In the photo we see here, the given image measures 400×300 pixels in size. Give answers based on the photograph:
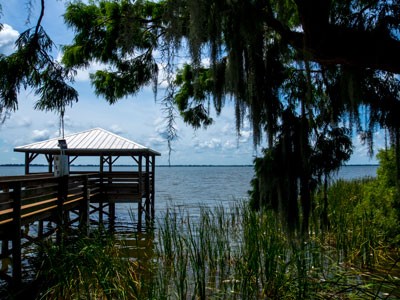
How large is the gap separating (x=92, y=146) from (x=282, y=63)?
1261 cm

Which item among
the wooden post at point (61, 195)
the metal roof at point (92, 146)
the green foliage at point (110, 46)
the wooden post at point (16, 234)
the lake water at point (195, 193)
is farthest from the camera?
the lake water at point (195, 193)

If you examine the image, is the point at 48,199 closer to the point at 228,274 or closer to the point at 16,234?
the point at 16,234

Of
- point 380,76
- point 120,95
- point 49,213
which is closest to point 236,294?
point 120,95

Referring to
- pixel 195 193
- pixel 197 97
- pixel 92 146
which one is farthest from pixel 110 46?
pixel 195 193

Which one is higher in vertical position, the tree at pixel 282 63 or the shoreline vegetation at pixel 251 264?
the tree at pixel 282 63

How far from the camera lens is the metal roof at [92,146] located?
15188 mm

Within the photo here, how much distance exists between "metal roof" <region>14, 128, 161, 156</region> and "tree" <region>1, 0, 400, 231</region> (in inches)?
415

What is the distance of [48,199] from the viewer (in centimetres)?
903

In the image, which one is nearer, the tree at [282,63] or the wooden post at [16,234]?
the tree at [282,63]

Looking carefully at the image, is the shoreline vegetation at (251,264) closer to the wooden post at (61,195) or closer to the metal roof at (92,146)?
the wooden post at (61,195)

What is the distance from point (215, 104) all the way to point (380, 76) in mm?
1372

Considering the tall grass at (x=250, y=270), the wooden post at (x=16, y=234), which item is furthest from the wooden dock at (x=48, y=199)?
the tall grass at (x=250, y=270)

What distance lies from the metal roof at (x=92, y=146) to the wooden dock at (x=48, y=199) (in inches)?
37.2

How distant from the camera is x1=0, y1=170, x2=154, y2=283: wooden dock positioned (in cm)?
655
